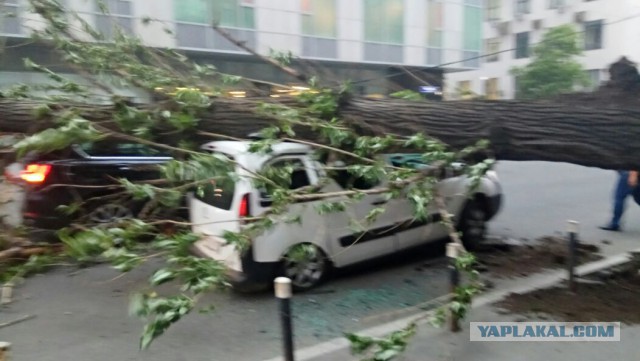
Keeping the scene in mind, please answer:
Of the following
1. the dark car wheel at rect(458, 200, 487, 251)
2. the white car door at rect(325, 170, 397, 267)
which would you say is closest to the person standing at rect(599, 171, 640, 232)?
the dark car wheel at rect(458, 200, 487, 251)

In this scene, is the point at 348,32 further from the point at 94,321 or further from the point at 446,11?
the point at 94,321

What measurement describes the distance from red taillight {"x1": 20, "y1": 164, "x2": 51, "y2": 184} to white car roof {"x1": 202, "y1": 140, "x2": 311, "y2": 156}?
2.35 metres

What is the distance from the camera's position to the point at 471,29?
74.8 ft

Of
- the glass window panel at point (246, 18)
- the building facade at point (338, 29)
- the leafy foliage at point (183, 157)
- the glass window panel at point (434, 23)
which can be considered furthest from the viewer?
the glass window panel at point (434, 23)

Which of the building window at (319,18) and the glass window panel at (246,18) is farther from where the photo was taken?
the building window at (319,18)

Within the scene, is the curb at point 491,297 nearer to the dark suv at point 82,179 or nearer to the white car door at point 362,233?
the white car door at point 362,233

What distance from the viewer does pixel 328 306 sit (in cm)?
559

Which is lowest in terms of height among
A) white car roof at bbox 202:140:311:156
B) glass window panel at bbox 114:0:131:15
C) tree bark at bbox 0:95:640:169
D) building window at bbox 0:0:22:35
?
white car roof at bbox 202:140:311:156

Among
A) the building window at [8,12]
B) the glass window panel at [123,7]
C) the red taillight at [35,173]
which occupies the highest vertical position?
the glass window panel at [123,7]

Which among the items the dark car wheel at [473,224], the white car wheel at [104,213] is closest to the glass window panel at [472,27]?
the dark car wheel at [473,224]

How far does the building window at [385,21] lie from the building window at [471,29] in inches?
94.7

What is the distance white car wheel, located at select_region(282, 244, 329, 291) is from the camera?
5.63m

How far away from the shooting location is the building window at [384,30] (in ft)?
73.9

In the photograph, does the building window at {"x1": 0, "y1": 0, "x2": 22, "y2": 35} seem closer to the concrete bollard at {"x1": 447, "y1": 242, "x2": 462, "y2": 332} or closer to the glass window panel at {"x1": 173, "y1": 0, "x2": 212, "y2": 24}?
the concrete bollard at {"x1": 447, "y1": 242, "x2": 462, "y2": 332}
